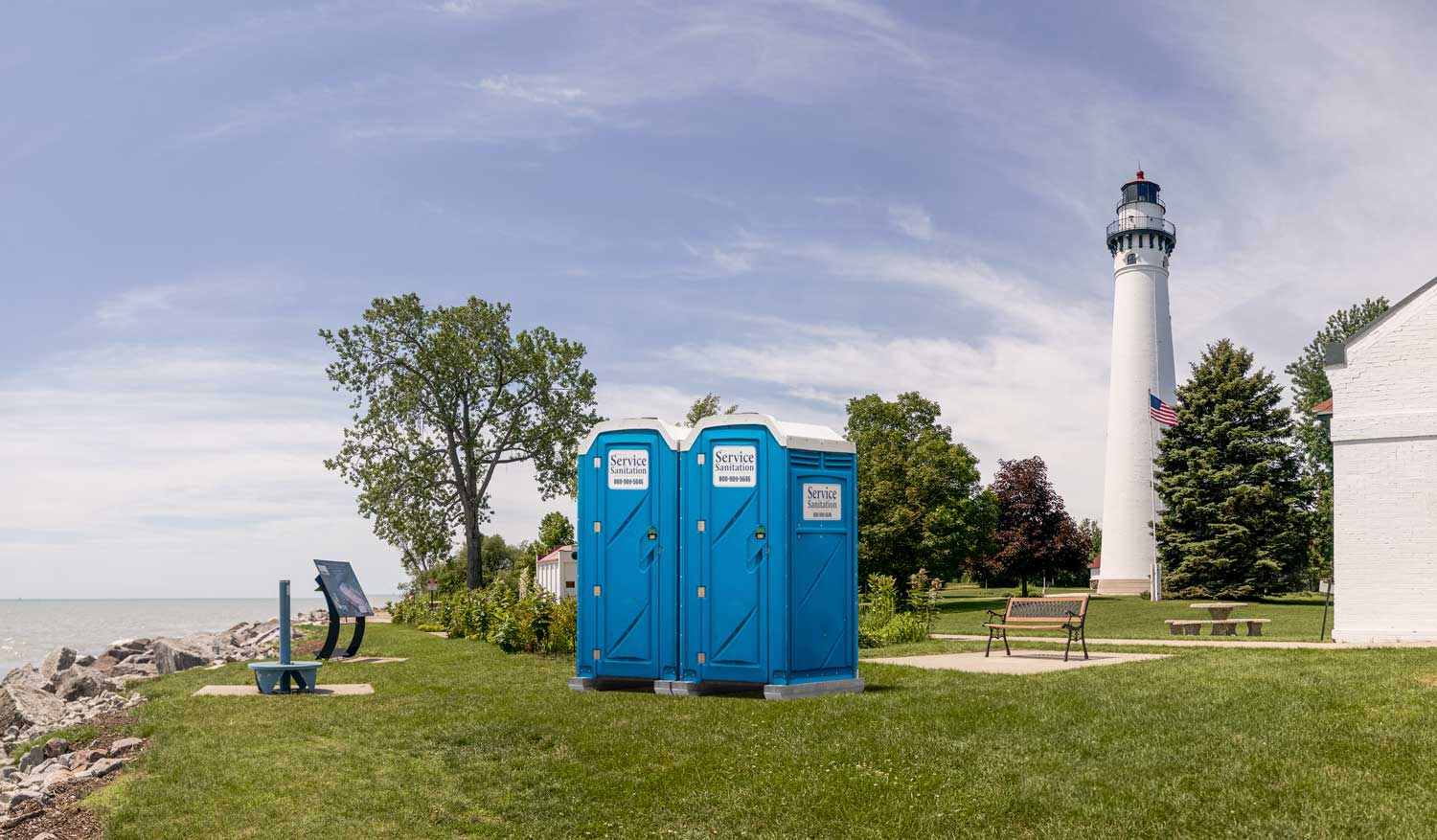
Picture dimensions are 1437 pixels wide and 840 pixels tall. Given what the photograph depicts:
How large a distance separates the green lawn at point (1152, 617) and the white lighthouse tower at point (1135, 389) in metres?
2.25

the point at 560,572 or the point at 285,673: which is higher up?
the point at 285,673

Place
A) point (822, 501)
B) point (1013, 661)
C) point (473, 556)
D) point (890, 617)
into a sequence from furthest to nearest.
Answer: point (473, 556) < point (890, 617) < point (1013, 661) < point (822, 501)

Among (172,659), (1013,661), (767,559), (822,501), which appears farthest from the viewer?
(172,659)

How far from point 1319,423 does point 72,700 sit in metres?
55.5

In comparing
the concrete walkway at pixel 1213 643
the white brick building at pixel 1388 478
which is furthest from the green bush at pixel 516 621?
the white brick building at pixel 1388 478

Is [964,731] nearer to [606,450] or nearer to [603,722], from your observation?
[603,722]

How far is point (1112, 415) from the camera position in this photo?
48.9m

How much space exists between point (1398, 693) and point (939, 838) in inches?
222

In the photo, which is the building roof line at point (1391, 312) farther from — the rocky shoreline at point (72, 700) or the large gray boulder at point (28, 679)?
the large gray boulder at point (28, 679)

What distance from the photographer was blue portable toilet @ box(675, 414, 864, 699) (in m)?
11.8

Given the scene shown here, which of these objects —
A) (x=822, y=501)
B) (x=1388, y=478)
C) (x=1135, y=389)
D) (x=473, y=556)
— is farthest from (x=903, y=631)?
(x=1135, y=389)

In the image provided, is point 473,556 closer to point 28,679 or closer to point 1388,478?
point 28,679

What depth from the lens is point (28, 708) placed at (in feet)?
54.2

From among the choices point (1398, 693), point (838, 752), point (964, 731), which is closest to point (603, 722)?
point (838, 752)
